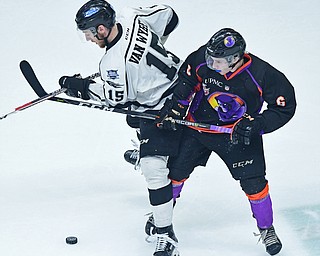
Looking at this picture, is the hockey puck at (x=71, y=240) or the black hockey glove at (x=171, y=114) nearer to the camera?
the black hockey glove at (x=171, y=114)

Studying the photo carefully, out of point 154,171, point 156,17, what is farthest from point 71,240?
point 156,17

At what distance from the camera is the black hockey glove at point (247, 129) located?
128 inches

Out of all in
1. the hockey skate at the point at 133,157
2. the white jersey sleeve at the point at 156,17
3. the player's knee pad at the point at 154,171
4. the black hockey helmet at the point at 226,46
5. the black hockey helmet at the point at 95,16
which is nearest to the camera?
the black hockey helmet at the point at 226,46

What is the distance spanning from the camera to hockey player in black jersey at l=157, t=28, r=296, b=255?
326 cm

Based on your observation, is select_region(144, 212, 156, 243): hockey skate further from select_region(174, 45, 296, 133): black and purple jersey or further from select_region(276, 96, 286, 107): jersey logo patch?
select_region(276, 96, 286, 107): jersey logo patch

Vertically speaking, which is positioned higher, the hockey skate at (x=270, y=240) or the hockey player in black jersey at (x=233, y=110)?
the hockey player in black jersey at (x=233, y=110)

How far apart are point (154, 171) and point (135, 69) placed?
1.38 feet

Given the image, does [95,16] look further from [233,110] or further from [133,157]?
[133,157]

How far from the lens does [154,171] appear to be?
348 centimetres

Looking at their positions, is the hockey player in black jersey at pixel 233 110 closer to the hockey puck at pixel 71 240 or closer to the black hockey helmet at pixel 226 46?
the black hockey helmet at pixel 226 46

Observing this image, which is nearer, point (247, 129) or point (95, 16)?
point (247, 129)

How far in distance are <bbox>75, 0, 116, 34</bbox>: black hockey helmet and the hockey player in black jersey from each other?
359 mm

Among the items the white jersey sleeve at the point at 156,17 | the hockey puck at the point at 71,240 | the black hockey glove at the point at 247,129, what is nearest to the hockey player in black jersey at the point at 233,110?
the black hockey glove at the point at 247,129

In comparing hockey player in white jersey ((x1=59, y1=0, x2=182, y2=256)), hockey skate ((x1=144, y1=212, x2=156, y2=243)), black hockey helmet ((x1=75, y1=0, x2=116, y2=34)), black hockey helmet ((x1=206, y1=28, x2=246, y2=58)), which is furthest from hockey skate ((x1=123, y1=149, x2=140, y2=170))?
black hockey helmet ((x1=206, y1=28, x2=246, y2=58))
